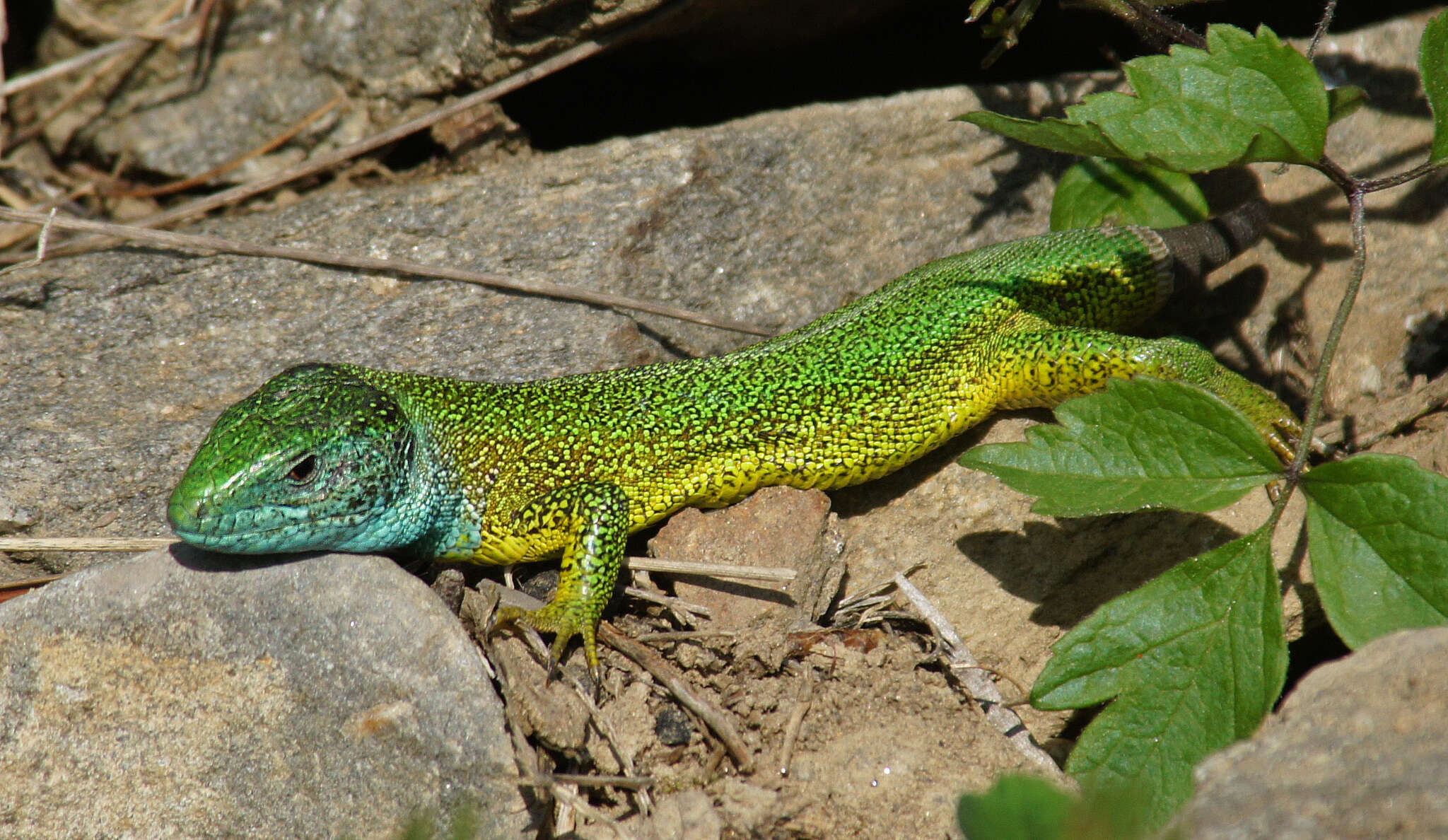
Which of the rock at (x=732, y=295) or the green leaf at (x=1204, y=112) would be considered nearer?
the green leaf at (x=1204, y=112)

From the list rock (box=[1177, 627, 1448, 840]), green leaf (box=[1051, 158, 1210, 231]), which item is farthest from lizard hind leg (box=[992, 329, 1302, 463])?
rock (box=[1177, 627, 1448, 840])

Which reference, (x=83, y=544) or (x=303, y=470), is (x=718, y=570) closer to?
(x=303, y=470)

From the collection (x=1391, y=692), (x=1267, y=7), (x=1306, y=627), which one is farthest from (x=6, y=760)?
(x=1267, y=7)

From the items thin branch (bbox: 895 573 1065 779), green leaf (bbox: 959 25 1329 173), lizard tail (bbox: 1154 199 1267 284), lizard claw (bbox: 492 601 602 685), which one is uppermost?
green leaf (bbox: 959 25 1329 173)

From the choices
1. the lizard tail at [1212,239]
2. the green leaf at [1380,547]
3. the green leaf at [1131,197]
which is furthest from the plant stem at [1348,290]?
the lizard tail at [1212,239]

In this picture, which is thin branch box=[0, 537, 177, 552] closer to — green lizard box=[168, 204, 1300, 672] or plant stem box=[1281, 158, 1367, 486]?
green lizard box=[168, 204, 1300, 672]

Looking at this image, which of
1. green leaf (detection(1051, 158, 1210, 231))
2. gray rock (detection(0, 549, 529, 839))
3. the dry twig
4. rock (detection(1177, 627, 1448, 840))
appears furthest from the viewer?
the dry twig

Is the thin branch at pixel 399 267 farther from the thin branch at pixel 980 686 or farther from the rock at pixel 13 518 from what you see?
the thin branch at pixel 980 686
